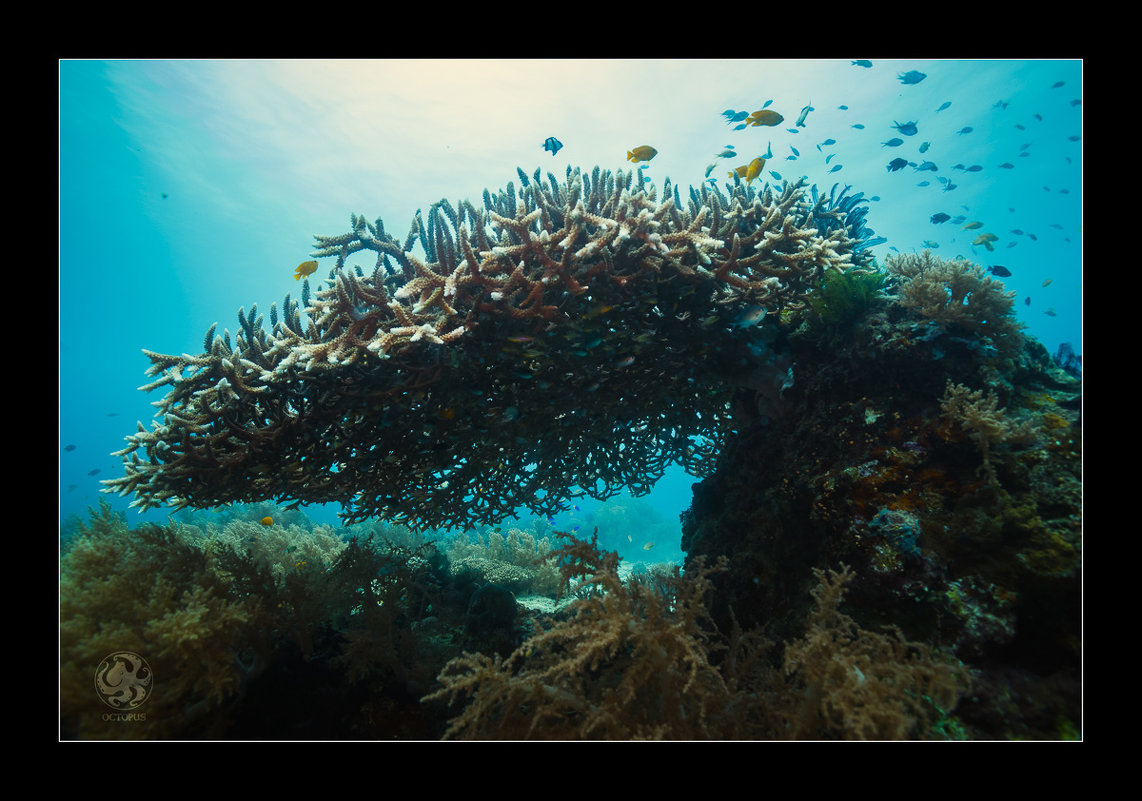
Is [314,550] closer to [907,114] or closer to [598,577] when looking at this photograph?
[598,577]

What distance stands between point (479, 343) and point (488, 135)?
75.6 ft

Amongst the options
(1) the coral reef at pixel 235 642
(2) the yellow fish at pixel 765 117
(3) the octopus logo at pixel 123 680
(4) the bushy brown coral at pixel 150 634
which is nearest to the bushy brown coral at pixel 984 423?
(1) the coral reef at pixel 235 642

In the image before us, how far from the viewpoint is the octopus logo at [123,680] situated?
247cm

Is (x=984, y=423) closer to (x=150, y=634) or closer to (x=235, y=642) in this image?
(x=235, y=642)

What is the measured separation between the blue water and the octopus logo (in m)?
4.87

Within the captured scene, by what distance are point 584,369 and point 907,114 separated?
2628 centimetres

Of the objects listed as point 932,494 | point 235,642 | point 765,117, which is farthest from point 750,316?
point 235,642

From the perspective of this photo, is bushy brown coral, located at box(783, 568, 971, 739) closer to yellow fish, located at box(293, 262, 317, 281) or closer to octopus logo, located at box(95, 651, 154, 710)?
octopus logo, located at box(95, 651, 154, 710)

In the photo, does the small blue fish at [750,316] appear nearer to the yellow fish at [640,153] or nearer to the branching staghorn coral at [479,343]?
the branching staghorn coral at [479,343]

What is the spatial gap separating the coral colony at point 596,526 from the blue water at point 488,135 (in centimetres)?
163

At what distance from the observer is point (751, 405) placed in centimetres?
454

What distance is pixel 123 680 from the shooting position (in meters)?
2.52
